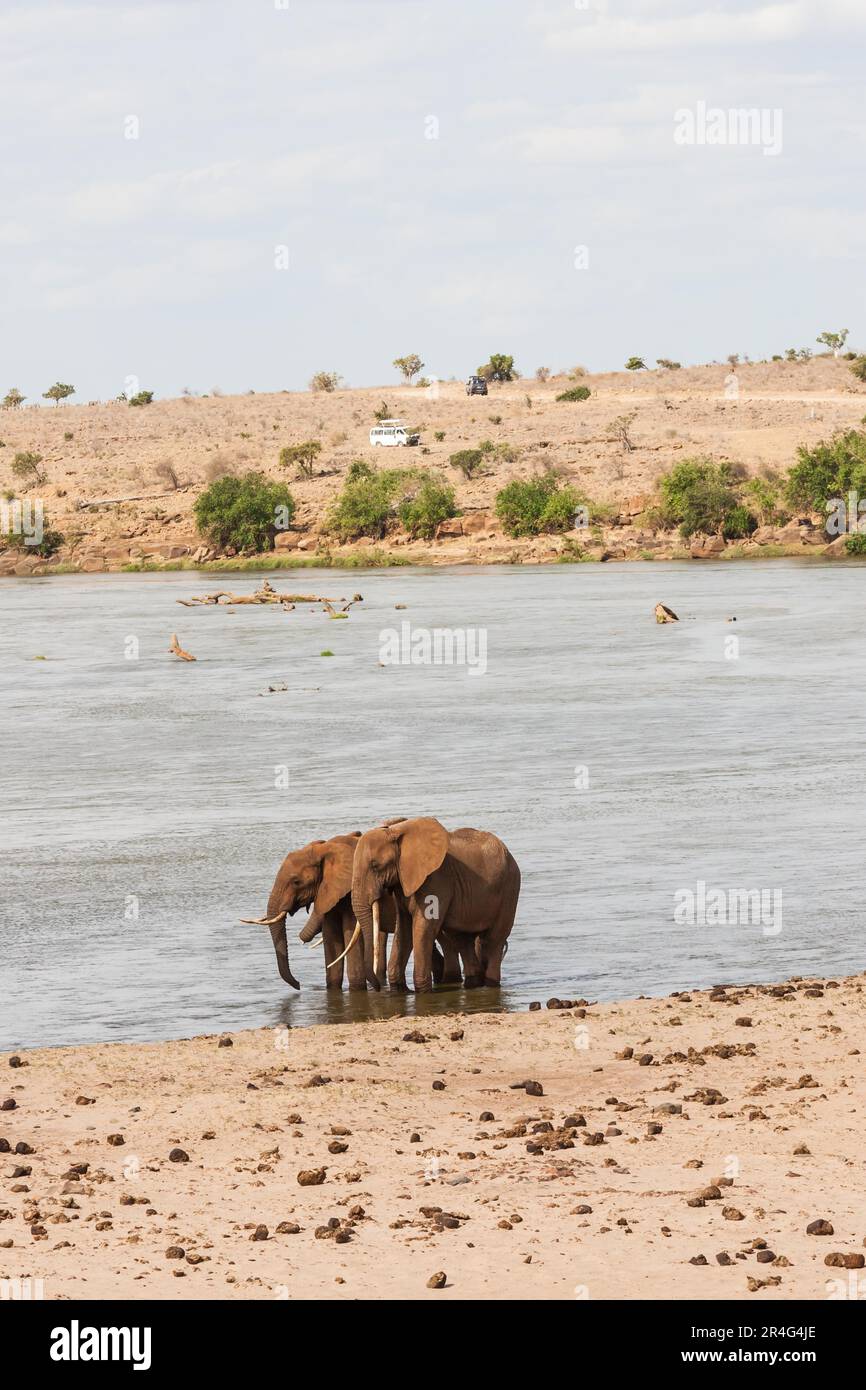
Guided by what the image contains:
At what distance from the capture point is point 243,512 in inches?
3194

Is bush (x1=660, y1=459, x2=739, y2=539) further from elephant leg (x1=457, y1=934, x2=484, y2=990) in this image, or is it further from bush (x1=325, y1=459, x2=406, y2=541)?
elephant leg (x1=457, y1=934, x2=484, y2=990)

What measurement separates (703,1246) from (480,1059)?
346cm

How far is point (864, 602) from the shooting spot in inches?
1989

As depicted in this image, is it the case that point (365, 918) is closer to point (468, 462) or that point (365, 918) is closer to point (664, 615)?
point (664, 615)

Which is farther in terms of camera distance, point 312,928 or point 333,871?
point 312,928

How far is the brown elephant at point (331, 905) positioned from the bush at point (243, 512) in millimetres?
67751

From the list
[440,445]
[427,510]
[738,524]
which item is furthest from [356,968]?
[440,445]

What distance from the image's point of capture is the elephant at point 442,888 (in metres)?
12.6

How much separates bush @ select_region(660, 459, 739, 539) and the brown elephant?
6423cm

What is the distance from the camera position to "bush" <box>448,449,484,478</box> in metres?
87.2

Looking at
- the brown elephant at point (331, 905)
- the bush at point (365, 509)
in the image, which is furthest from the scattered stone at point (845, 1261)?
the bush at point (365, 509)

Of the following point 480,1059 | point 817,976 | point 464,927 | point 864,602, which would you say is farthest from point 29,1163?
point 864,602

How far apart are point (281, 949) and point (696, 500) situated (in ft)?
212

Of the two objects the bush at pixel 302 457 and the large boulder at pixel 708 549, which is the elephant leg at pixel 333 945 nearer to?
the large boulder at pixel 708 549
